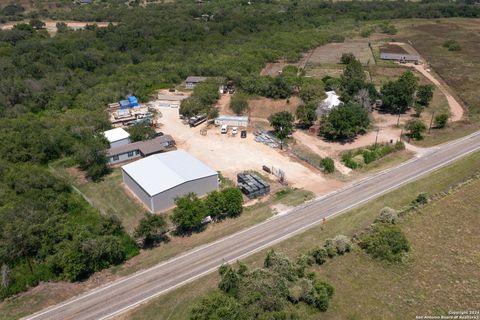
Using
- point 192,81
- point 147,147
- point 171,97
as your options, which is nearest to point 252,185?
point 147,147

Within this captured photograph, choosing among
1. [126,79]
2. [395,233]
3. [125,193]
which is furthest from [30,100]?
[395,233]

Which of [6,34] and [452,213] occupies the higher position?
[6,34]

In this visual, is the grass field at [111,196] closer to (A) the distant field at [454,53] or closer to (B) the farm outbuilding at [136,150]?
(B) the farm outbuilding at [136,150]

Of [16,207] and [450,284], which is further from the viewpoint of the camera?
[16,207]

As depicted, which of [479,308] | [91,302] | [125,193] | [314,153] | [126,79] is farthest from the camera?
[126,79]

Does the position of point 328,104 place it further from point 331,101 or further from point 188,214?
point 188,214

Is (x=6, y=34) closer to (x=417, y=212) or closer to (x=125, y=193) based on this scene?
(x=125, y=193)

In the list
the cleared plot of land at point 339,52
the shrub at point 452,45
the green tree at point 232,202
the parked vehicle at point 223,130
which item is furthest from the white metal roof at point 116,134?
the shrub at point 452,45
